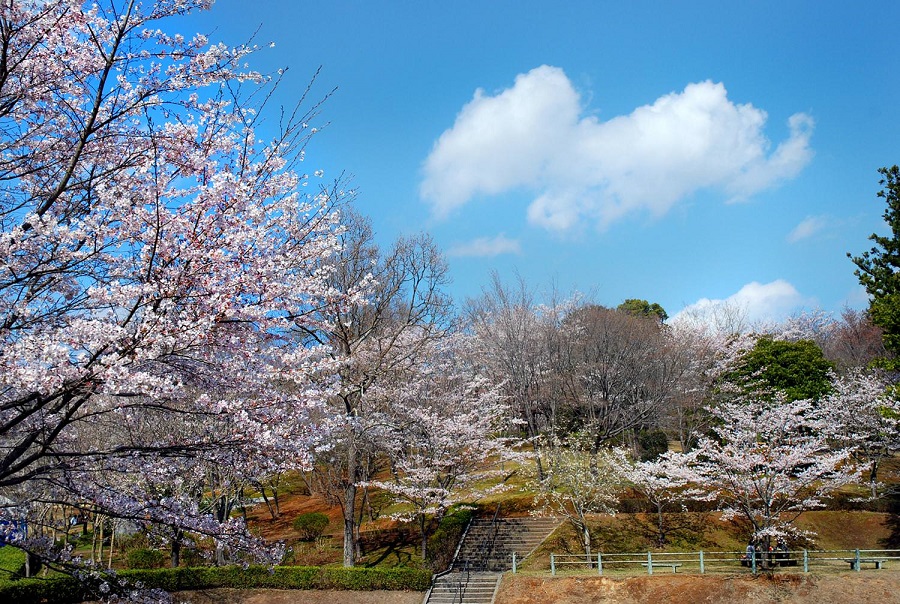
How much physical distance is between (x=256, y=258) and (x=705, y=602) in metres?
18.6

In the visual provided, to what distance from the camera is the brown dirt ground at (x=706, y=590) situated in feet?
59.3

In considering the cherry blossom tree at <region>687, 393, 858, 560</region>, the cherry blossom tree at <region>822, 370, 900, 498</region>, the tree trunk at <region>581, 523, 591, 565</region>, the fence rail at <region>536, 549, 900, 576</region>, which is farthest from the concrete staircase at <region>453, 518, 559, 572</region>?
the cherry blossom tree at <region>822, 370, 900, 498</region>

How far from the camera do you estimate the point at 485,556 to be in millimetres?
23359

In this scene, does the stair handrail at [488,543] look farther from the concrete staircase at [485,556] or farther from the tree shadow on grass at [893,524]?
the tree shadow on grass at [893,524]

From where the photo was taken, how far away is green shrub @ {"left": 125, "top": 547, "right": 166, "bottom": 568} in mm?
23406

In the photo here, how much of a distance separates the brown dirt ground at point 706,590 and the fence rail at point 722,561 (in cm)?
53

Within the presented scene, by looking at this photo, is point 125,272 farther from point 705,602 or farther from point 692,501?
point 692,501

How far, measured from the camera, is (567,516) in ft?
76.3

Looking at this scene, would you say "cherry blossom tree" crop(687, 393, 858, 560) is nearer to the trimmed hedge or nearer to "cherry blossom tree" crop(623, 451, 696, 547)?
"cherry blossom tree" crop(623, 451, 696, 547)

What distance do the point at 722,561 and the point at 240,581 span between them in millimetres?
17523

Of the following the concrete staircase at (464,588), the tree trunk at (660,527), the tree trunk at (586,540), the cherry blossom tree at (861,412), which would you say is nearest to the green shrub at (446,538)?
the concrete staircase at (464,588)

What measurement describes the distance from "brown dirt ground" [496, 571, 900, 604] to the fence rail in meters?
0.53

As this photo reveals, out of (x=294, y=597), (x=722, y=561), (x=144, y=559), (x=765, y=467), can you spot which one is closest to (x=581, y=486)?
(x=722, y=561)

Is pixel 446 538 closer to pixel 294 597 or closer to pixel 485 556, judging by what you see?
pixel 485 556
